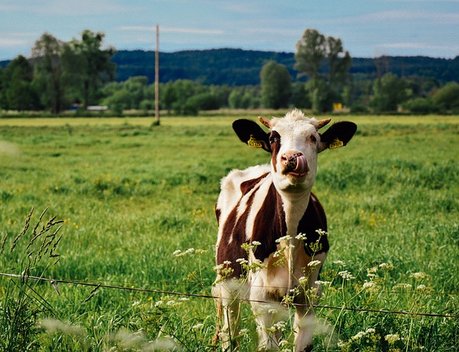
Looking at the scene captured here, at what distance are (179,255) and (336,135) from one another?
1.47 meters

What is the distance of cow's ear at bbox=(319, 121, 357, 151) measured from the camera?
15.8 ft

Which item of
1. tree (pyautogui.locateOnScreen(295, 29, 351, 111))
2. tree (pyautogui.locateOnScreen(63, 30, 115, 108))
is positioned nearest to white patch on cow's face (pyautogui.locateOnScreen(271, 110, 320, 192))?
tree (pyautogui.locateOnScreen(63, 30, 115, 108))

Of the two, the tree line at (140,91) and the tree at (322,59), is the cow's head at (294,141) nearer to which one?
the tree line at (140,91)

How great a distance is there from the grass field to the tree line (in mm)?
61450

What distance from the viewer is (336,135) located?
4855mm

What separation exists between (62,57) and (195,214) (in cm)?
9619

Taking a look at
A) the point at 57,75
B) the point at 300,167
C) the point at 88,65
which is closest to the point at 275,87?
the point at 88,65

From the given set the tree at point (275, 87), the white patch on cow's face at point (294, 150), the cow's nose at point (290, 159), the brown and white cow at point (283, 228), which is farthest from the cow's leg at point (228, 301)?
the tree at point (275, 87)

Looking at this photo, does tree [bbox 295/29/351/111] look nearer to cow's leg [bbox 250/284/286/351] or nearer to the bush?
the bush

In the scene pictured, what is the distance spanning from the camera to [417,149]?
1120 inches

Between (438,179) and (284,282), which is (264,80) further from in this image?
(284,282)

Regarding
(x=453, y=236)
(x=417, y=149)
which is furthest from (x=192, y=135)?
(x=453, y=236)

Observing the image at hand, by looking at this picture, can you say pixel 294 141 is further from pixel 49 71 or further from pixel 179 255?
pixel 49 71

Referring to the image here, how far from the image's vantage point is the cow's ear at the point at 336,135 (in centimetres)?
482
